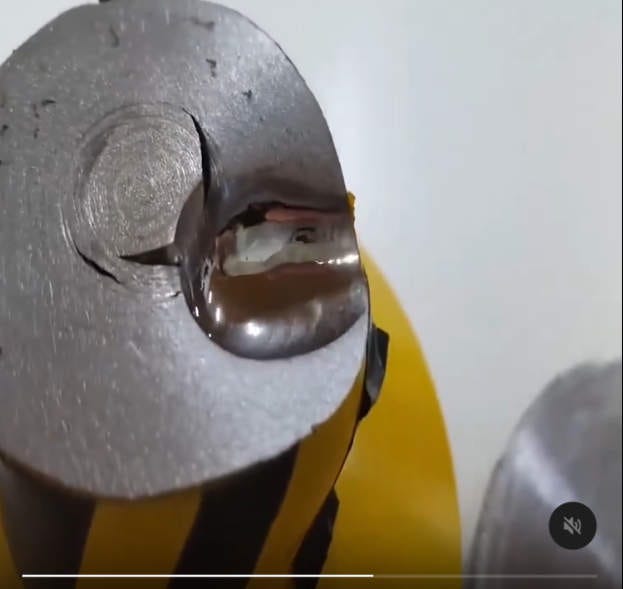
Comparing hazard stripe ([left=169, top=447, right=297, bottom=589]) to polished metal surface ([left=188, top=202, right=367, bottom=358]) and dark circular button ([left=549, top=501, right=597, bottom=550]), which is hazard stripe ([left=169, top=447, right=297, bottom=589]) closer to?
polished metal surface ([left=188, top=202, right=367, bottom=358])

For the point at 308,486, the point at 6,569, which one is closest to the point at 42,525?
the point at 6,569

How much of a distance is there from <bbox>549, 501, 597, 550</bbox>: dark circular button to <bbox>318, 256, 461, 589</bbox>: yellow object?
2.7 inches

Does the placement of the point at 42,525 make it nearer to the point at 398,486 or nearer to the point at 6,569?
the point at 6,569

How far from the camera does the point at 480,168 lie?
0.74 meters

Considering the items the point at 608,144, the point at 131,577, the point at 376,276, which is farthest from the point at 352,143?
the point at 131,577

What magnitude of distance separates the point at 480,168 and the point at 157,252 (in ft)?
0.88

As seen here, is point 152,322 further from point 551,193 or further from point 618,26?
point 618,26

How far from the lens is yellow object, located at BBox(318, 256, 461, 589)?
2.16ft

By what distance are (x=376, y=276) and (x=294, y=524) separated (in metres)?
0.19

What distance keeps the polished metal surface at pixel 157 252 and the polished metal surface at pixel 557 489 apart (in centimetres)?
15

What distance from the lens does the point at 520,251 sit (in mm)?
724

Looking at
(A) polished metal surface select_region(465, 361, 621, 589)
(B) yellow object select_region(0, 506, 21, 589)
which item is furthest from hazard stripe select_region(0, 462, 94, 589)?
(A) polished metal surface select_region(465, 361, 621, 589)

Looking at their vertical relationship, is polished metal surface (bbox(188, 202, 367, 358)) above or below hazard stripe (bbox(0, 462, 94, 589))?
above

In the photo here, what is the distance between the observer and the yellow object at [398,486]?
0.66m
